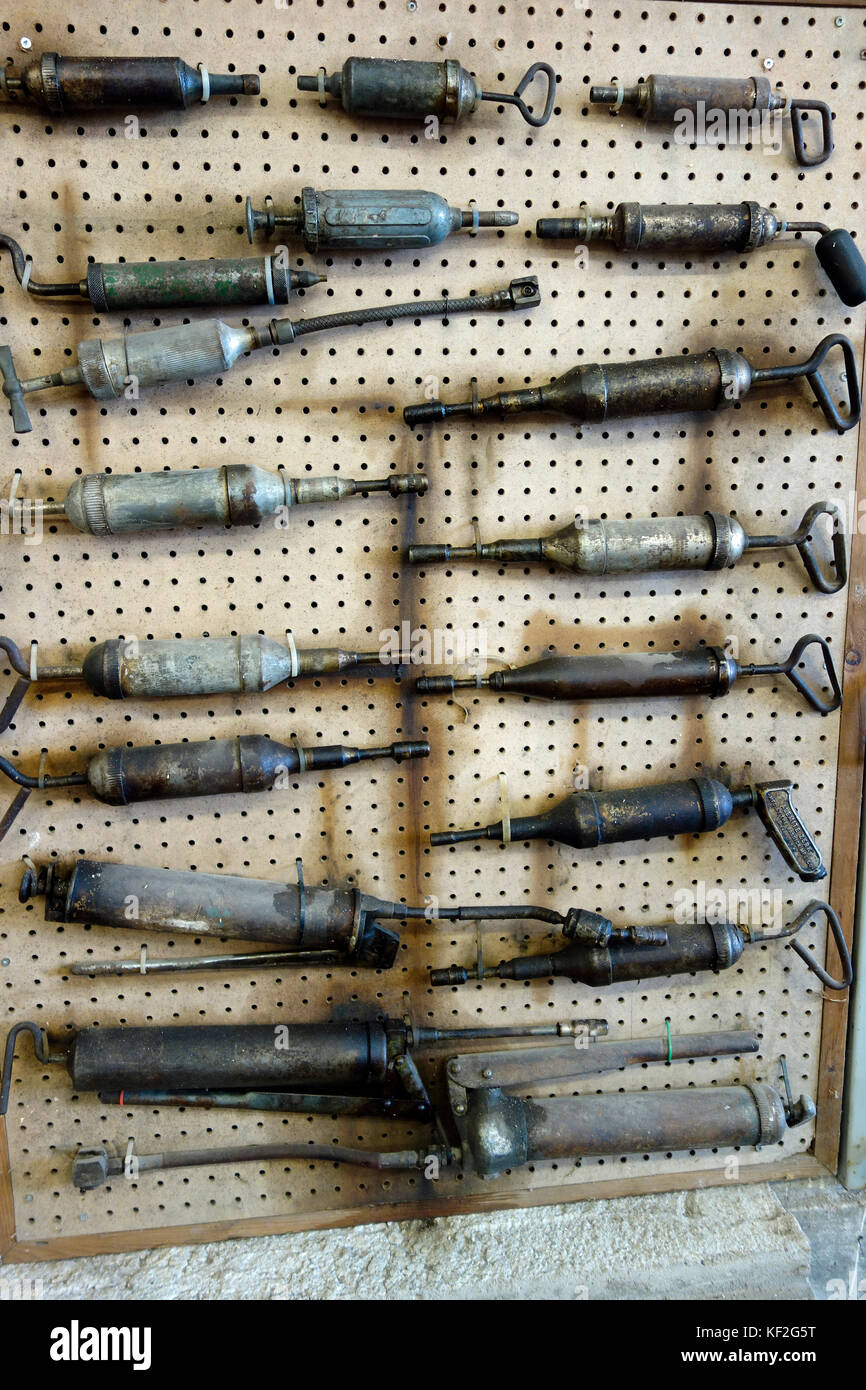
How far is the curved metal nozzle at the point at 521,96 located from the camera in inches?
58.1

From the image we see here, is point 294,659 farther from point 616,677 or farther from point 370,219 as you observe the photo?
point 370,219

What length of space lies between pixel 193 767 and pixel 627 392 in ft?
3.58

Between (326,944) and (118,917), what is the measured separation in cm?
41

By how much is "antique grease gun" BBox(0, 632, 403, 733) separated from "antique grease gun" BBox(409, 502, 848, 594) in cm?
31

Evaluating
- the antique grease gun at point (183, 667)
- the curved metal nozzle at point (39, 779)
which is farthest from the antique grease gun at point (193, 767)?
the antique grease gun at point (183, 667)

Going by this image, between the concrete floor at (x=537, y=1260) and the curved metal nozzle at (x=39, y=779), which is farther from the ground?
the curved metal nozzle at (x=39, y=779)

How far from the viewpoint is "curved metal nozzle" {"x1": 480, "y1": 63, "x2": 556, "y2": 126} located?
1.48m

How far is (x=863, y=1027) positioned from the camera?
1882 millimetres

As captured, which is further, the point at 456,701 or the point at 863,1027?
the point at 863,1027

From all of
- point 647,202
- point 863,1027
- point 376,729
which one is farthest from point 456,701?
point 863,1027

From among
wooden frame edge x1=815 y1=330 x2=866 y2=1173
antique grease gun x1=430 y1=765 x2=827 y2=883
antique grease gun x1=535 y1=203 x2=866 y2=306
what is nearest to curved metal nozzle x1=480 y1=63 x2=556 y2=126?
antique grease gun x1=535 y1=203 x2=866 y2=306

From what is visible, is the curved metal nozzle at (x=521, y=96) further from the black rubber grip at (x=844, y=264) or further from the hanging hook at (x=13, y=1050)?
the hanging hook at (x=13, y=1050)

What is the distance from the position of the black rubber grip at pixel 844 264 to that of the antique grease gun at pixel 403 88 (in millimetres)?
618

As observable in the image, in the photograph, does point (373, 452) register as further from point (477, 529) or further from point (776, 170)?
point (776, 170)
